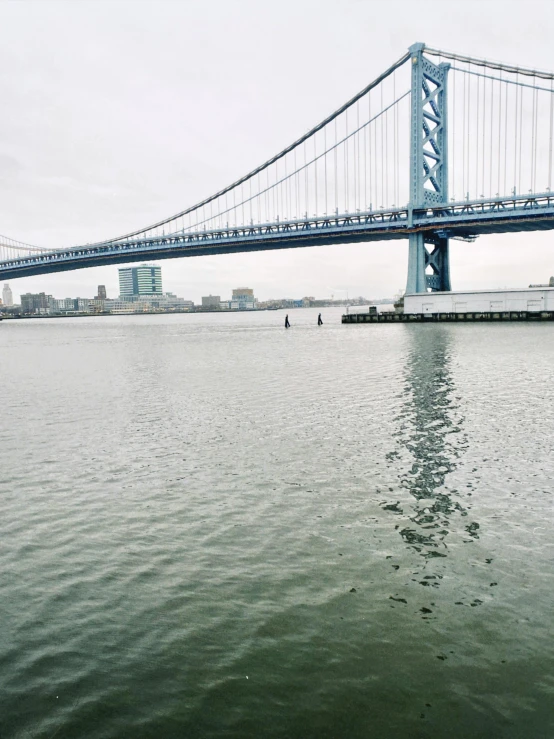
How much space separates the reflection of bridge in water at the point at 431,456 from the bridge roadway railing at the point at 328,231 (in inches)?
2204

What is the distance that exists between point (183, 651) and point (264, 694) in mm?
1114

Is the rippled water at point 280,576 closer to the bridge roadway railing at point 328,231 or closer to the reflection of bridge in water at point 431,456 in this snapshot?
the reflection of bridge in water at point 431,456

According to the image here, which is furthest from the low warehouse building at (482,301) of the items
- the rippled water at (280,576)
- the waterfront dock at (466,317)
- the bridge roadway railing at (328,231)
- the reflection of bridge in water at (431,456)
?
the rippled water at (280,576)

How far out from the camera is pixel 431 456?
44.8ft

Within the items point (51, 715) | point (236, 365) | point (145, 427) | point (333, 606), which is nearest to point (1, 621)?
point (51, 715)

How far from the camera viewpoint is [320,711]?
537 centimetres

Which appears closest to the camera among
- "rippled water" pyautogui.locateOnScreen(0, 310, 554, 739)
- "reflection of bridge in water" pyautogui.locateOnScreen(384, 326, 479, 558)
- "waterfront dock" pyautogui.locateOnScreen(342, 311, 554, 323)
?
"rippled water" pyautogui.locateOnScreen(0, 310, 554, 739)

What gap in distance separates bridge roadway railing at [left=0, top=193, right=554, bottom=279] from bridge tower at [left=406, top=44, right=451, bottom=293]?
2.10 m

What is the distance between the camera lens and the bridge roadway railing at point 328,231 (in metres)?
75.3

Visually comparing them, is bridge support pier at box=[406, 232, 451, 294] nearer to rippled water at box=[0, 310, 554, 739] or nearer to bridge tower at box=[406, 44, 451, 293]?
bridge tower at box=[406, 44, 451, 293]

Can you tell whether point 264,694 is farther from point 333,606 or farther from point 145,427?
point 145,427

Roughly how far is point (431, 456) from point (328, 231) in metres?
76.3

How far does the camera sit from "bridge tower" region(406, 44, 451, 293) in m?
81.9

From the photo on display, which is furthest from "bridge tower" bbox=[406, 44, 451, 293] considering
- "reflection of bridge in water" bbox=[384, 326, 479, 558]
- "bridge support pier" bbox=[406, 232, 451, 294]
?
"reflection of bridge in water" bbox=[384, 326, 479, 558]
